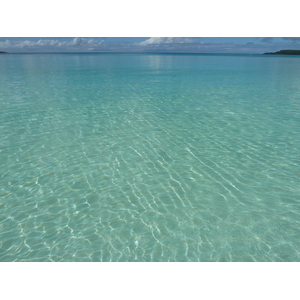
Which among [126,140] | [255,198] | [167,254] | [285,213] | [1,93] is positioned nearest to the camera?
[167,254]

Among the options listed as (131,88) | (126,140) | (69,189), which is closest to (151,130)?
(126,140)

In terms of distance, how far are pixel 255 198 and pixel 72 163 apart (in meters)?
5.60

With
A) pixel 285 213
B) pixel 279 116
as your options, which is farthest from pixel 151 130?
pixel 279 116

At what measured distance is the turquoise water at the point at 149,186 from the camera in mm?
4891

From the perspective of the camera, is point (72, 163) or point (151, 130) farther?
point (151, 130)

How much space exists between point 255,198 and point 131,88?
57.4ft

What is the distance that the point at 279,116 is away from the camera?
13.0 meters

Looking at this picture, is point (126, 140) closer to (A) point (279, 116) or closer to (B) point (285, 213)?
(B) point (285, 213)

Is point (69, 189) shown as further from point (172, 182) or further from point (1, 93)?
point (1, 93)

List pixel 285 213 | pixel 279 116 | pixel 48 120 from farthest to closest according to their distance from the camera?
pixel 279 116
pixel 48 120
pixel 285 213

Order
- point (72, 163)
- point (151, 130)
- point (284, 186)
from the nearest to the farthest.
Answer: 1. point (284, 186)
2. point (72, 163)
3. point (151, 130)

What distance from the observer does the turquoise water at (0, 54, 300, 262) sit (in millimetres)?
4891

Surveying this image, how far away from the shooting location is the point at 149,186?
22.2 feet

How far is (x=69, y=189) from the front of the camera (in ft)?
21.6
